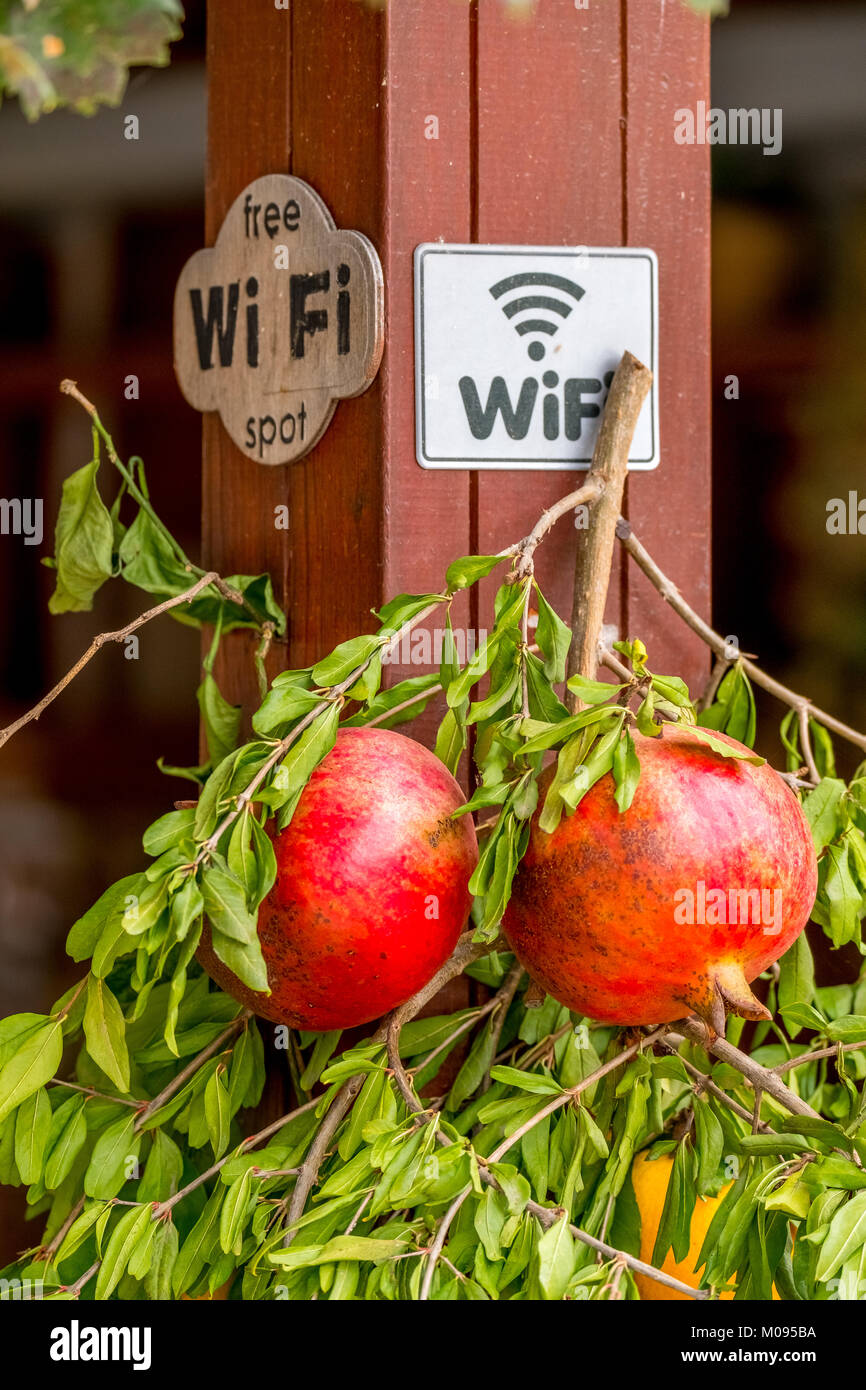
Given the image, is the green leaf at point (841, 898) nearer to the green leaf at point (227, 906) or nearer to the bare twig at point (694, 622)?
the bare twig at point (694, 622)

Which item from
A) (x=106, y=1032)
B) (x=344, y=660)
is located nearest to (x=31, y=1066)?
(x=106, y=1032)

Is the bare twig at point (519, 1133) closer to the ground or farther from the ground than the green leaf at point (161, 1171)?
farther from the ground

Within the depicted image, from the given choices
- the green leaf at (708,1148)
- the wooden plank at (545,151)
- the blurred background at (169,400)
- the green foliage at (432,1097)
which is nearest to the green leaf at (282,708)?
the green foliage at (432,1097)

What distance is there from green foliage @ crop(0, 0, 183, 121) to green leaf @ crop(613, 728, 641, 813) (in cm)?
59

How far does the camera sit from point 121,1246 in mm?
1013

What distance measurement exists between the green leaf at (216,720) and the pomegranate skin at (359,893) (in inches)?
13.2

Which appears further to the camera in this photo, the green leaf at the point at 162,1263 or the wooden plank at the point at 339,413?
the wooden plank at the point at 339,413

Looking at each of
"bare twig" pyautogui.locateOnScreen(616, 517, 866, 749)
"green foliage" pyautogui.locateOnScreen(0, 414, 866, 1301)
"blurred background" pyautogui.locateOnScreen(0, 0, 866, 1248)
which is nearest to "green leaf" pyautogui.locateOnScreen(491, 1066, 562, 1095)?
"green foliage" pyautogui.locateOnScreen(0, 414, 866, 1301)

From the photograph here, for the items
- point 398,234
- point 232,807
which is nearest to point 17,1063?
point 232,807

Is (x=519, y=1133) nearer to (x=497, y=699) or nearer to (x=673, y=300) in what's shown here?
(x=497, y=699)

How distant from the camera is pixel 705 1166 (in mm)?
1033

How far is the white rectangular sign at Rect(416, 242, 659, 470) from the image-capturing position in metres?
1.26

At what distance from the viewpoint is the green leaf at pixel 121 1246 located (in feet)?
3.29

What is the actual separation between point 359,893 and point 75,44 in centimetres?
66
